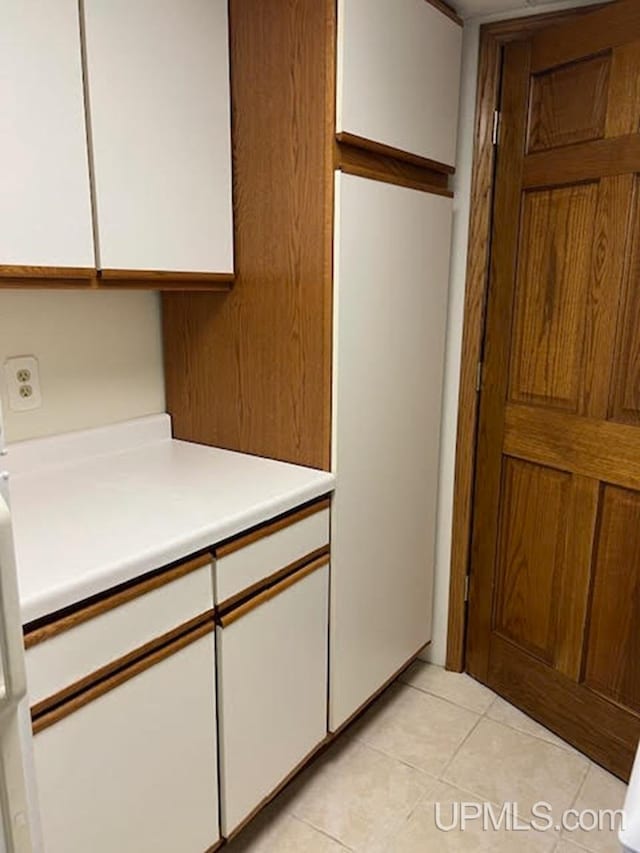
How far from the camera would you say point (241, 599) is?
1.42 meters

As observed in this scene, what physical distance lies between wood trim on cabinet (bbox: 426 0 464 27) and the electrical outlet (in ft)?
4.48

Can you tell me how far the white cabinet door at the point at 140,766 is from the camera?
3.57 feet

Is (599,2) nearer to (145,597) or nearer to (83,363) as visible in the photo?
(83,363)

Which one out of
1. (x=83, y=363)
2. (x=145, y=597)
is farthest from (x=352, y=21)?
(x=145, y=597)

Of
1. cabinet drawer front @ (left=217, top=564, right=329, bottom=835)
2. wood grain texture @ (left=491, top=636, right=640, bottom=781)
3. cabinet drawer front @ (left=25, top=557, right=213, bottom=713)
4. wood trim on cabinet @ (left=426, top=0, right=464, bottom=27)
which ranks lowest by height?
wood grain texture @ (left=491, top=636, right=640, bottom=781)

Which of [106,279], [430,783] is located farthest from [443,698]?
[106,279]

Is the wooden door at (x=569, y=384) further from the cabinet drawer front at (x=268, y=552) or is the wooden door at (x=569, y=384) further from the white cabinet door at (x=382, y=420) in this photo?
the cabinet drawer front at (x=268, y=552)

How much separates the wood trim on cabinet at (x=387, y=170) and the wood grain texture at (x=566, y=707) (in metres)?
1.44

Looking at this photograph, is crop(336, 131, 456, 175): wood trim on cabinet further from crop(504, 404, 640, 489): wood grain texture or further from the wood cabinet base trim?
the wood cabinet base trim

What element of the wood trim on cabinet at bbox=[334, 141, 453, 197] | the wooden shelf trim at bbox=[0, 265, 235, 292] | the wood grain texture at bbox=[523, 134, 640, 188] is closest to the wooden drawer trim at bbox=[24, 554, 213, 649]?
the wooden shelf trim at bbox=[0, 265, 235, 292]

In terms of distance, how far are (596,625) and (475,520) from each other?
1.58ft

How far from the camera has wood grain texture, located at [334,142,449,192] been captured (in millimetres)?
1518

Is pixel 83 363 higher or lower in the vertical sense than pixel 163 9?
lower

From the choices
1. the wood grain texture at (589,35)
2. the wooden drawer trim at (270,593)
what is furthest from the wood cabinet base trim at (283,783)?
the wood grain texture at (589,35)
